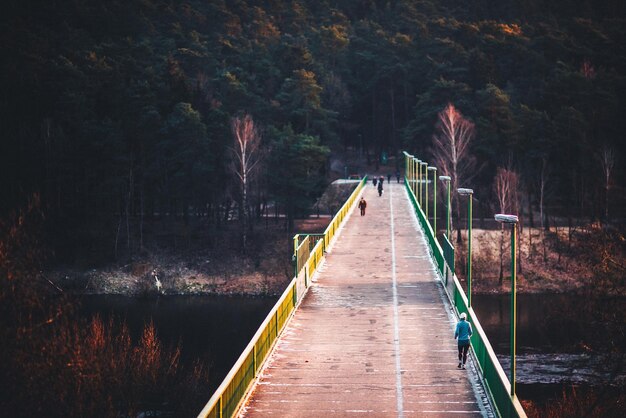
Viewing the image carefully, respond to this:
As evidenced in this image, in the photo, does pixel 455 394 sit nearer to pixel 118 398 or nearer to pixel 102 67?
pixel 118 398

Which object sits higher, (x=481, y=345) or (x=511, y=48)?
Answer: (x=511, y=48)

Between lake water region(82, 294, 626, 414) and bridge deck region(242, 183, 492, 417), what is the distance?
6.87m

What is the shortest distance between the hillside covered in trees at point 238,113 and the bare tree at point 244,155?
1044 millimetres

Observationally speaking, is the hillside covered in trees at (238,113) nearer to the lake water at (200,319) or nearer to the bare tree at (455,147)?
the bare tree at (455,147)

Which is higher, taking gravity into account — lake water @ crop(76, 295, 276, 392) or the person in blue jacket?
the person in blue jacket

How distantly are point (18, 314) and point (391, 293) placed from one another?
14.6 metres

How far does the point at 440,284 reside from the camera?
3503 cm

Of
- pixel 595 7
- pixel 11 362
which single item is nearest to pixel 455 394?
pixel 11 362

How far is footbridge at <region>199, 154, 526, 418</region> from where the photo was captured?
19703mm

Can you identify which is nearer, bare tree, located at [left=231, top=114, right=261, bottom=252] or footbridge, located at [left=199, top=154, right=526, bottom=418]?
footbridge, located at [left=199, top=154, right=526, bottom=418]

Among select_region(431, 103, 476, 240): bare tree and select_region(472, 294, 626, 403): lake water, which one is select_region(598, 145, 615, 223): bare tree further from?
A: select_region(472, 294, 626, 403): lake water

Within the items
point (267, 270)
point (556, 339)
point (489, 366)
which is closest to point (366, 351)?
point (489, 366)

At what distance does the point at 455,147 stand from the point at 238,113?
75.8ft

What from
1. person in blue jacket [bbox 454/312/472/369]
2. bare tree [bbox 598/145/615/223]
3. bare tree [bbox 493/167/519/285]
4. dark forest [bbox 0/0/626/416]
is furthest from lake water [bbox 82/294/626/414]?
bare tree [bbox 598/145/615/223]
